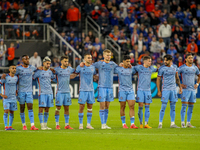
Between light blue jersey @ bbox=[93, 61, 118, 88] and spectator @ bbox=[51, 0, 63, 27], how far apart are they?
13315 millimetres

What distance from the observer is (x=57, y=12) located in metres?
24.4

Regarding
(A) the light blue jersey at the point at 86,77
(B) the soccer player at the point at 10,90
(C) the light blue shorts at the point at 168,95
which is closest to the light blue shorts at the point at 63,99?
(A) the light blue jersey at the point at 86,77

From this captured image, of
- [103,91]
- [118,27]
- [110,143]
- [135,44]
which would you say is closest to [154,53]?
[135,44]

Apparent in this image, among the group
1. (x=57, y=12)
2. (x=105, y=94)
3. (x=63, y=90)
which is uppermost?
(x=57, y=12)

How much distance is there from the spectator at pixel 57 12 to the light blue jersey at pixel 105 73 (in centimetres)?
1331

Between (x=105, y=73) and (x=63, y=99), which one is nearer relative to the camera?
(x=63, y=99)

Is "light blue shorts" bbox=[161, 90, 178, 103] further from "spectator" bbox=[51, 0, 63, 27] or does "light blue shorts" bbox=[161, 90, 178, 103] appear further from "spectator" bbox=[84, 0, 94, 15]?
"spectator" bbox=[84, 0, 94, 15]

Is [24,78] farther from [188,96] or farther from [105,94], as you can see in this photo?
[188,96]

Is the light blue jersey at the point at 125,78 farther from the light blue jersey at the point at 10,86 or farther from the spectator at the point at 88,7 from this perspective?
the spectator at the point at 88,7

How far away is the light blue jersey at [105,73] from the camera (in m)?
11.6

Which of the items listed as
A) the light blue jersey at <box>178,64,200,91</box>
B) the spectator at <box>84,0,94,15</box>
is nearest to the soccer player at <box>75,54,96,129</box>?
the light blue jersey at <box>178,64,200,91</box>

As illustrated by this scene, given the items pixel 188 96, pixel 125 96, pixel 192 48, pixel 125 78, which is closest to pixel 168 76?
pixel 188 96

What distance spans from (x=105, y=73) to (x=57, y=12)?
44.4 feet

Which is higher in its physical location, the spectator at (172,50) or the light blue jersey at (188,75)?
the spectator at (172,50)
